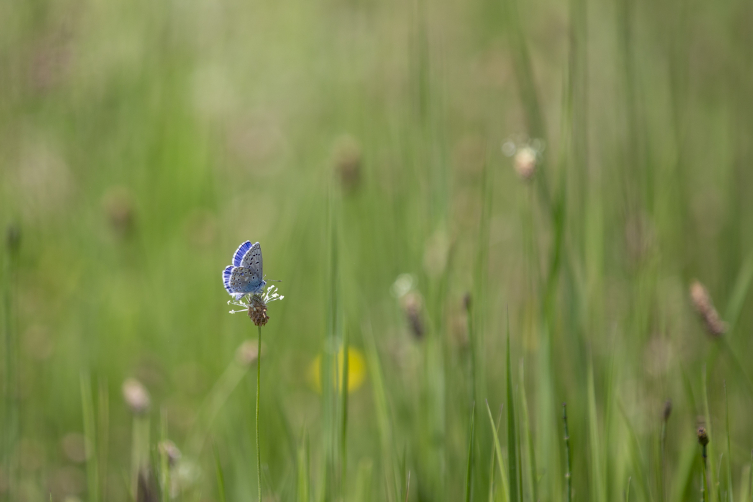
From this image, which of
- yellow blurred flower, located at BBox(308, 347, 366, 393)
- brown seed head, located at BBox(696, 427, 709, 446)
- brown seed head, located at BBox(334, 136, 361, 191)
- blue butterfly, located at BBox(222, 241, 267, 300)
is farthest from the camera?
yellow blurred flower, located at BBox(308, 347, 366, 393)

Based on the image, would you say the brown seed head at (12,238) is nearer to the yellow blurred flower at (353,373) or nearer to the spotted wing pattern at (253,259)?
the spotted wing pattern at (253,259)

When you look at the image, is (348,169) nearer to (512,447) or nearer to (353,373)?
(353,373)

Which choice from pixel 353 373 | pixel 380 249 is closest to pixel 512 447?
pixel 353 373

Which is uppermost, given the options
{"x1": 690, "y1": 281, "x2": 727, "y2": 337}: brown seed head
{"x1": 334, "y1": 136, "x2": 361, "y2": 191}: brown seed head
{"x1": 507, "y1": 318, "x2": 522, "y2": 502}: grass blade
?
{"x1": 334, "y1": 136, "x2": 361, "y2": 191}: brown seed head

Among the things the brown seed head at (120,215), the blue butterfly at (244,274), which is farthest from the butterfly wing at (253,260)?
the brown seed head at (120,215)

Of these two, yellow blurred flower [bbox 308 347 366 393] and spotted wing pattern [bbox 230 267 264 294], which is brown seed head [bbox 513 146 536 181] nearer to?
spotted wing pattern [bbox 230 267 264 294]

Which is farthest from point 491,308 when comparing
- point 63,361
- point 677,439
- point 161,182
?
point 161,182

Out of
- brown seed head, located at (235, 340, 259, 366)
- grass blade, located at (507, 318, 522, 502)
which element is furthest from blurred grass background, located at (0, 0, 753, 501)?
brown seed head, located at (235, 340, 259, 366)
